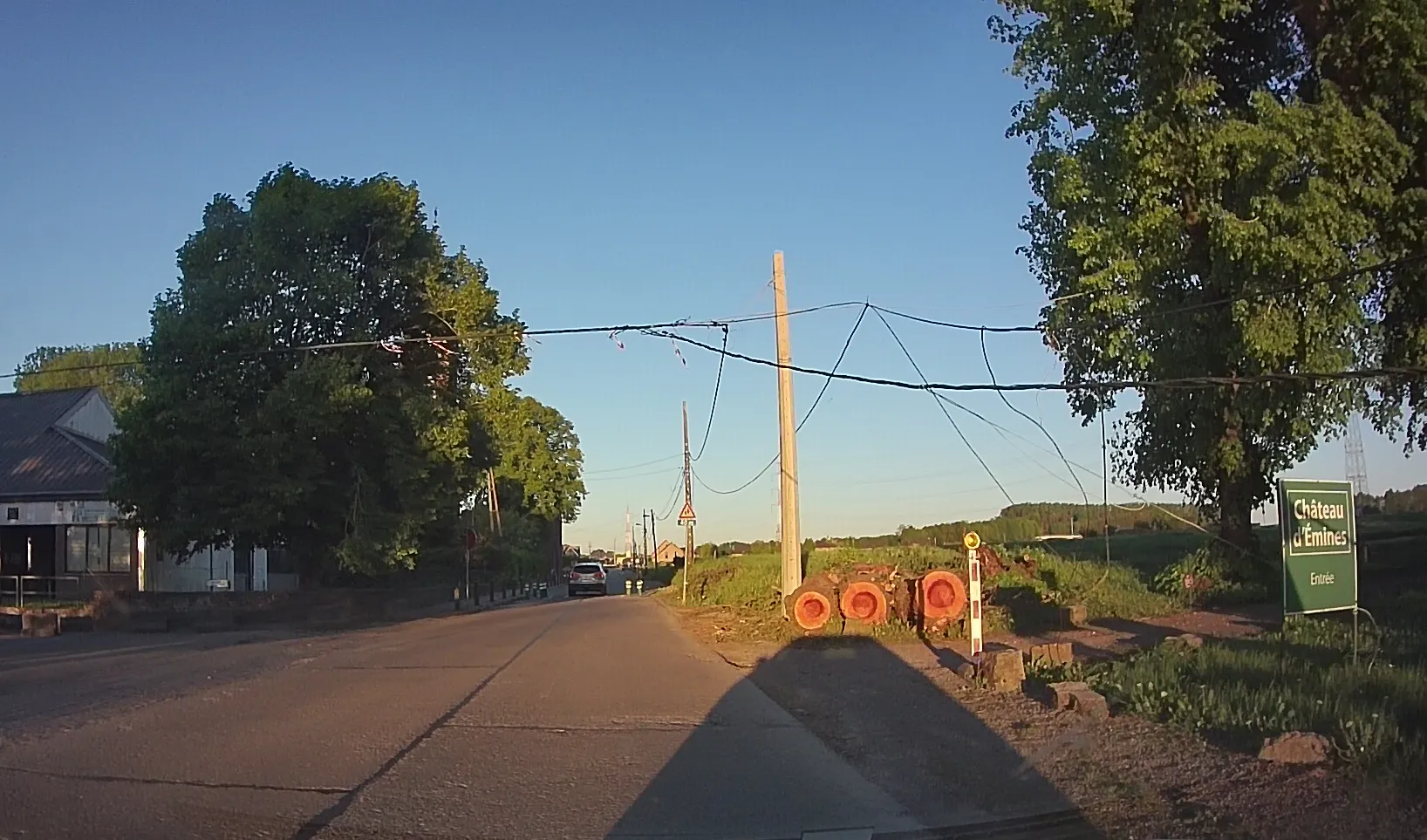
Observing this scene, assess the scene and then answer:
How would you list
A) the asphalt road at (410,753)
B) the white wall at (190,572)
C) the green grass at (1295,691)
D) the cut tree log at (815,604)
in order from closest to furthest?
the asphalt road at (410,753)
the green grass at (1295,691)
the cut tree log at (815,604)
the white wall at (190,572)

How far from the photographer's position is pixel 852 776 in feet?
31.9

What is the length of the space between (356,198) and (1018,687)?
21.8 metres

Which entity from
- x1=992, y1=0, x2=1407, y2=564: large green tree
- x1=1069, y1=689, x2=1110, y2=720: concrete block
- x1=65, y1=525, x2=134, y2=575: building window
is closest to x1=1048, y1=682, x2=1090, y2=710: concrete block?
x1=1069, y1=689, x2=1110, y2=720: concrete block

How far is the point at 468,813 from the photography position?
8.45m

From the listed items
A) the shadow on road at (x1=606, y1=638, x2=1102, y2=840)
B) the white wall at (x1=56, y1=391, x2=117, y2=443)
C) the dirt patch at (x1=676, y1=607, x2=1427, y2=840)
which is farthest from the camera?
the white wall at (x1=56, y1=391, x2=117, y2=443)

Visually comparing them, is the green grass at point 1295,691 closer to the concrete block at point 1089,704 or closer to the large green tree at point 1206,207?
the concrete block at point 1089,704

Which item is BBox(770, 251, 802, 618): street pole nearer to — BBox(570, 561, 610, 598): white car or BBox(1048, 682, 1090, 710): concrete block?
BBox(1048, 682, 1090, 710): concrete block

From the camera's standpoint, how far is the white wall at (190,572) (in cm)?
3362

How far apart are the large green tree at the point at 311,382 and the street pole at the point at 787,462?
6025 millimetres

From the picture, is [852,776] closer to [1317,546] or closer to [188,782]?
[188,782]

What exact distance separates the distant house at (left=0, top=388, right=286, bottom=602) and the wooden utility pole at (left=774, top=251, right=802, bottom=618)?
14.7 m

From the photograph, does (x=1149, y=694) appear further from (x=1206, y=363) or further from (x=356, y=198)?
(x=356, y=198)

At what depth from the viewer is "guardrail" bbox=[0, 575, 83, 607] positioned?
106 ft

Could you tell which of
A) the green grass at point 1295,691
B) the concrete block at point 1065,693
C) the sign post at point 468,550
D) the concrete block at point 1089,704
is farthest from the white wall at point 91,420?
the concrete block at point 1089,704
